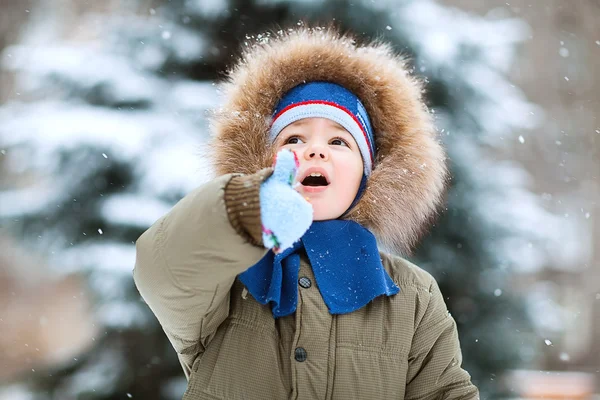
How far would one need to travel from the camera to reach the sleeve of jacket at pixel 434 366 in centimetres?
183

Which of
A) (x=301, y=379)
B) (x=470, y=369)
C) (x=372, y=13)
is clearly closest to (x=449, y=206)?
(x=470, y=369)

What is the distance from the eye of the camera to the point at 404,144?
2207 mm

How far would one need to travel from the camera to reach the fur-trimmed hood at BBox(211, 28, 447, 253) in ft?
6.88

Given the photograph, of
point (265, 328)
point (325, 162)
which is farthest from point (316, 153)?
point (265, 328)

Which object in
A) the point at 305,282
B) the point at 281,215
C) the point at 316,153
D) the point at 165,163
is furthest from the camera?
the point at 165,163

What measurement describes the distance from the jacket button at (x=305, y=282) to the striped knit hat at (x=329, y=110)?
0.48 metres

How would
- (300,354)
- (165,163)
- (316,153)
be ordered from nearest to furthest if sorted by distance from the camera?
(300,354) < (316,153) < (165,163)

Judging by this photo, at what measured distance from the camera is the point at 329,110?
2064 millimetres

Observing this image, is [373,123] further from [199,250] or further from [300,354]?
[199,250]

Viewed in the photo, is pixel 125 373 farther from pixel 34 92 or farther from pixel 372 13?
pixel 372 13

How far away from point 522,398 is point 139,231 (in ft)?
8.14

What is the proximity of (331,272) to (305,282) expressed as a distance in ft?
0.27

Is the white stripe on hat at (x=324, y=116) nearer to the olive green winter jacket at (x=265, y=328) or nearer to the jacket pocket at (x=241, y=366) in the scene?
the olive green winter jacket at (x=265, y=328)

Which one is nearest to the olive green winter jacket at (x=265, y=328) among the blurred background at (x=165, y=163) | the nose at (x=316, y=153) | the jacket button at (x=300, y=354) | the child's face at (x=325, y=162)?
the jacket button at (x=300, y=354)
